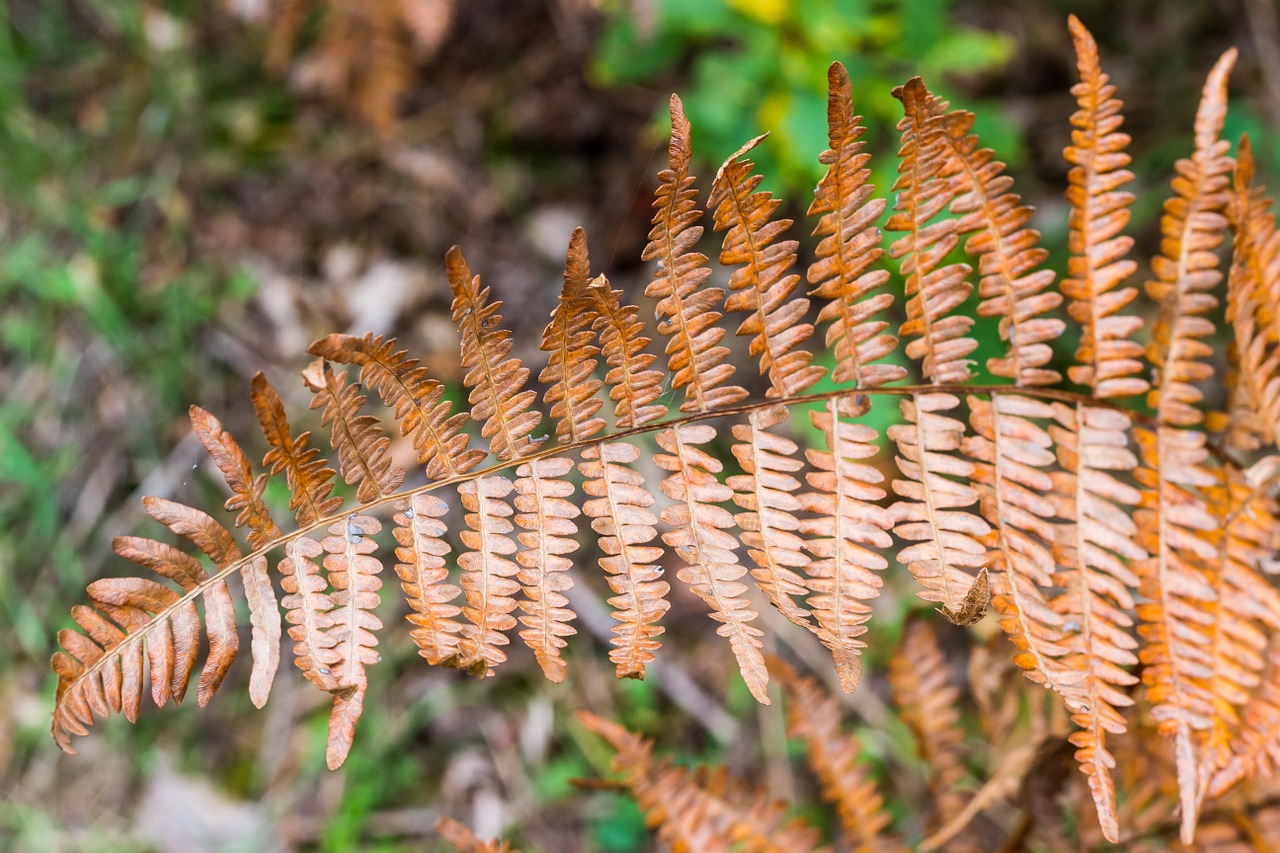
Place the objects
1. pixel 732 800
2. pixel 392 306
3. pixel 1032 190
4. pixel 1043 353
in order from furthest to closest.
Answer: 1. pixel 392 306
2. pixel 1032 190
3. pixel 732 800
4. pixel 1043 353

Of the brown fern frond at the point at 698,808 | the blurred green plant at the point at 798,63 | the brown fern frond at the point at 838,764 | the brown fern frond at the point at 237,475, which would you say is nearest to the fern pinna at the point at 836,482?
the brown fern frond at the point at 237,475

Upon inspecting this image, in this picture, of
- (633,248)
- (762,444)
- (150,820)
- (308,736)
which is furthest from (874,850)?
(150,820)

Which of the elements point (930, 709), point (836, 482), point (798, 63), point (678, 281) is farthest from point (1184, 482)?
point (798, 63)

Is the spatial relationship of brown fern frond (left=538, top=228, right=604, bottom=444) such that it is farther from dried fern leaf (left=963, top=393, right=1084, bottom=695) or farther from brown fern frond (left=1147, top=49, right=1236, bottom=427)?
brown fern frond (left=1147, top=49, right=1236, bottom=427)

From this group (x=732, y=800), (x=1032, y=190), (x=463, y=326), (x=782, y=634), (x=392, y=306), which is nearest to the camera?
(x=463, y=326)

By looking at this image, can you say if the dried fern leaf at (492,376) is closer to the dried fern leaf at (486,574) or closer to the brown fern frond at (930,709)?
the dried fern leaf at (486,574)

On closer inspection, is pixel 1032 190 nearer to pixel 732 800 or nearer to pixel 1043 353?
pixel 1043 353

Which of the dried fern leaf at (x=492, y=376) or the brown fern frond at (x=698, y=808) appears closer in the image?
the dried fern leaf at (x=492, y=376)

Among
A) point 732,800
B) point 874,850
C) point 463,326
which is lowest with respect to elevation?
point 874,850
